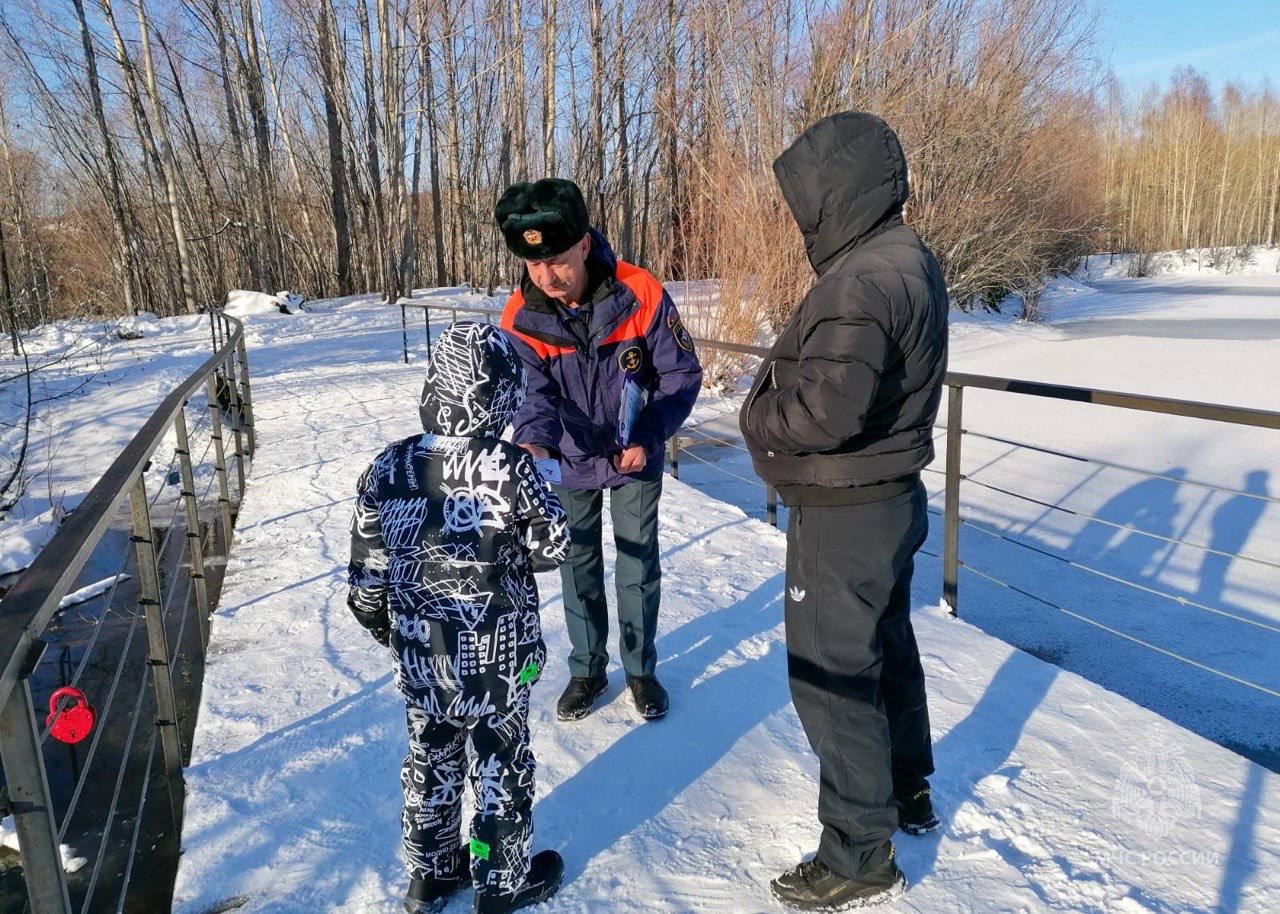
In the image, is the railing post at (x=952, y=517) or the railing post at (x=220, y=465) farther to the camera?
the railing post at (x=220, y=465)

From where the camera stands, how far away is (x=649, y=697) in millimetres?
2703

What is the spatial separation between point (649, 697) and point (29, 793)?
1.76 m

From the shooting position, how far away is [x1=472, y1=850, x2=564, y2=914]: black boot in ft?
5.92

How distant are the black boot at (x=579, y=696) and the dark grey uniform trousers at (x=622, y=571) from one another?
89mm

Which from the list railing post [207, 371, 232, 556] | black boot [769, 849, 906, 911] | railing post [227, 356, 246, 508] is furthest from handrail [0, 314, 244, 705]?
railing post [227, 356, 246, 508]

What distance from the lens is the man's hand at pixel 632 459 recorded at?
2482mm

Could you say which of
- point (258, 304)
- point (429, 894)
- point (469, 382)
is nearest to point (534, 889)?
point (429, 894)

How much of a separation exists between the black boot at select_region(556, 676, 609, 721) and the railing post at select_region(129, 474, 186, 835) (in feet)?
3.74

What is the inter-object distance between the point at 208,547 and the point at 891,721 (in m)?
4.58

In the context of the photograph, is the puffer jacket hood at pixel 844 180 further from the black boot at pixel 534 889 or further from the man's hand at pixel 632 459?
the black boot at pixel 534 889

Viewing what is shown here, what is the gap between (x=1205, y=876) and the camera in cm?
191

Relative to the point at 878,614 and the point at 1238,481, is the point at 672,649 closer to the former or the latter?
the point at 878,614

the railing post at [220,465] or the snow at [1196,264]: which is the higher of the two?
the snow at [1196,264]
